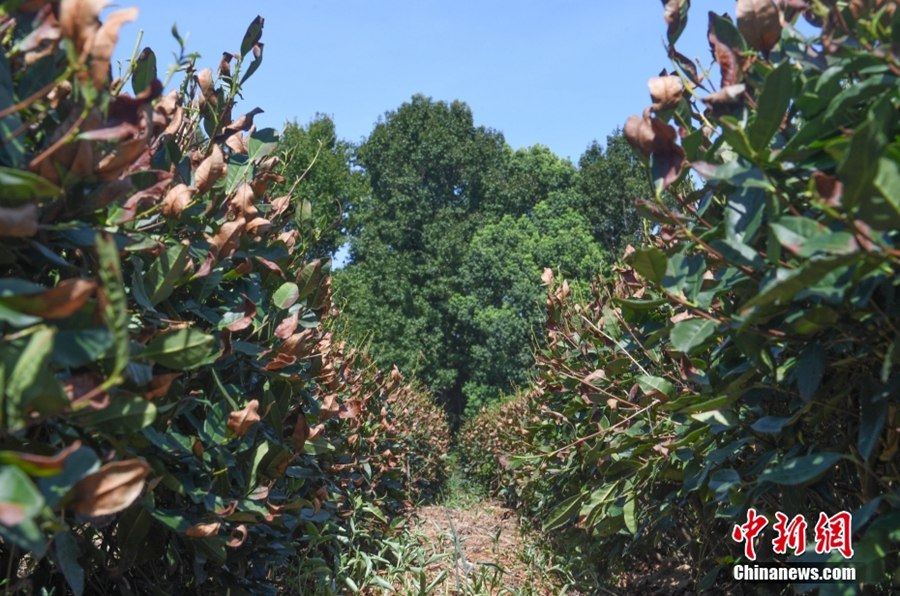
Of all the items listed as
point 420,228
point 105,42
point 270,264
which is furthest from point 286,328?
point 420,228

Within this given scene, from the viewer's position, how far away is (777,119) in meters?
1.49

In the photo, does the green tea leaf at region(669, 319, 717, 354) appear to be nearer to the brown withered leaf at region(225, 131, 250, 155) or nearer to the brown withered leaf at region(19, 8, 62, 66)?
the brown withered leaf at region(19, 8, 62, 66)

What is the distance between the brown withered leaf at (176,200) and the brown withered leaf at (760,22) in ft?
4.36

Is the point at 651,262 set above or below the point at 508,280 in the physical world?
below

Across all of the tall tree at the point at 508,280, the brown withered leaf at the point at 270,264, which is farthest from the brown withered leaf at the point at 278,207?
the tall tree at the point at 508,280

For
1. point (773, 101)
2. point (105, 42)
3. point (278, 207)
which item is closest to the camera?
point (105, 42)

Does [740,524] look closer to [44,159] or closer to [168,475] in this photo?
[168,475]

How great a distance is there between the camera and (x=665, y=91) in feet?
5.74

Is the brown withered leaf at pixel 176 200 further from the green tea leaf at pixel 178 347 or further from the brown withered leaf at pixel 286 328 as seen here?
the brown withered leaf at pixel 286 328

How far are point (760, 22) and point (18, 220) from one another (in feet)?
4.82

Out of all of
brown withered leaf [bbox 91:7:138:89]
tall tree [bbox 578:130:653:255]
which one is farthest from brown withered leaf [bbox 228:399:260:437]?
tall tree [bbox 578:130:653:255]

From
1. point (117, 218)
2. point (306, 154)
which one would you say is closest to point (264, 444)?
point (117, 218)

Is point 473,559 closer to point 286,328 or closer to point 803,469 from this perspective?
point 286,328

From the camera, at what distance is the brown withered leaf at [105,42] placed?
1.22 m
